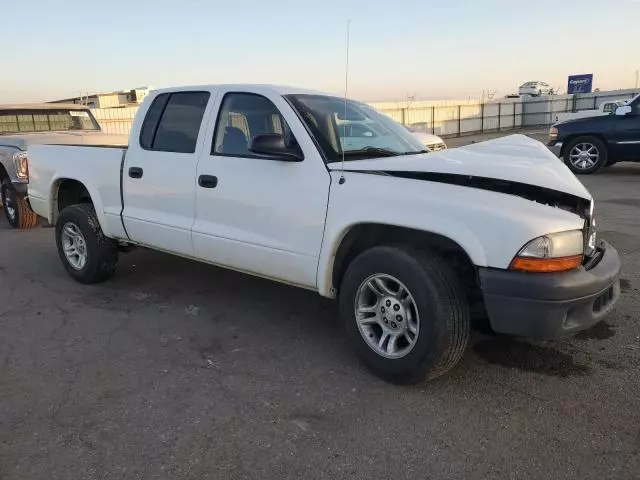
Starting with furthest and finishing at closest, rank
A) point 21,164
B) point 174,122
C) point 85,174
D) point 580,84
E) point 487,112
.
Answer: point 580,84, point 487,112, point 21,164, point 85,174, point 174,122

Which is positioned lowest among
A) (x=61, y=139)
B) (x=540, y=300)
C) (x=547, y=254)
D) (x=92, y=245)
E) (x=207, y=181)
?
(x=92, y=245)

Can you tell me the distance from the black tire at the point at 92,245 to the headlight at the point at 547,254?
3860 millimetres

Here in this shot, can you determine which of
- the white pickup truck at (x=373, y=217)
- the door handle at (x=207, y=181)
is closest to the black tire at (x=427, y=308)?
the white pickup truck at (x=373, y=217)

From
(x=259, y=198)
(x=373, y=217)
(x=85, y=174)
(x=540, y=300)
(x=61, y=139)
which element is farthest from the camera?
(x=61, y=139)

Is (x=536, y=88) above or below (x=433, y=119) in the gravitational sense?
above

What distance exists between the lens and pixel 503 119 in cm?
3484

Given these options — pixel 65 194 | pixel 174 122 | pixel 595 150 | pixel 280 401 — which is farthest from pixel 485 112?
pixel 280 401

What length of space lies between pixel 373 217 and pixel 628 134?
1055 cm

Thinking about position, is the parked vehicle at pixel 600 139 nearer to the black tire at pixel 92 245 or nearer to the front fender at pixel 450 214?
the front fender at pixel 450 214

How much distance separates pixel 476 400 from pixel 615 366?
3.37 feet

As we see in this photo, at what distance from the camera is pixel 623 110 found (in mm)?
11547

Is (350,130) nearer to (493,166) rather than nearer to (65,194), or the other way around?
(493,166)

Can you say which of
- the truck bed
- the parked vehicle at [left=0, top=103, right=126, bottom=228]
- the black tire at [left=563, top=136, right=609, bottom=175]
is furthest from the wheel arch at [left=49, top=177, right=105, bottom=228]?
the black tire at [left=563, top=136, right=609, bottom=175]

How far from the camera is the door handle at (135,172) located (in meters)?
4.63
